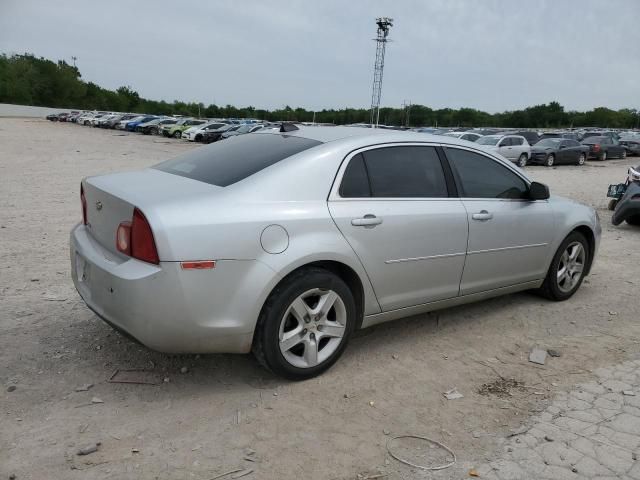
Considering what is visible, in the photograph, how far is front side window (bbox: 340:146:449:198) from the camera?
3643 millimetres

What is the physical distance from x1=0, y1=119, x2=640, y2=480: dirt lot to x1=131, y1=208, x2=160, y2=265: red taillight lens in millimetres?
890

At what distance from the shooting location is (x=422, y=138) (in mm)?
4191

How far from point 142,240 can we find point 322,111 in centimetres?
10677

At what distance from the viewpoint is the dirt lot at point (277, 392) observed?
2680 mm

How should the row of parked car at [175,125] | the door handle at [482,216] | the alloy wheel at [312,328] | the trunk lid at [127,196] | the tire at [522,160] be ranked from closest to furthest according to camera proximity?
1. the trunk lid at [127,196]
2. the alloy wheel at [312,328]
3. the door handle at [482,216]
4. the tire at [522,160]
5. the row of parked car at [175,125]

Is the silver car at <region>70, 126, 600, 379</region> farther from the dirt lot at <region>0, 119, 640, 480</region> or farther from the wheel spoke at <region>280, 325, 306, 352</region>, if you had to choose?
the dirt lot at <region>0, 119, 640, 480</region>

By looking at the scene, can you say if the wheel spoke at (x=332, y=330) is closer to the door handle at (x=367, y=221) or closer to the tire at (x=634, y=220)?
the door handle at (x=367, y=221)

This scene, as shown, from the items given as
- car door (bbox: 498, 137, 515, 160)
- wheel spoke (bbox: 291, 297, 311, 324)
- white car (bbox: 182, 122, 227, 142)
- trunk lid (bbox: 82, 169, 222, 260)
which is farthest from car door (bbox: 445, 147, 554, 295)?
white car (bbox: 182, 122, 227, 142)

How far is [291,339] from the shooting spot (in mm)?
3340

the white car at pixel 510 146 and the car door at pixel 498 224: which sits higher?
the white car at pixel 510 146

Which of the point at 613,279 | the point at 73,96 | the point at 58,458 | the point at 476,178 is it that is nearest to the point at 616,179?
the point at 613,279

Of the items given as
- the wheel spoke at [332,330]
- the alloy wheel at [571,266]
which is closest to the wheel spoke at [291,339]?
the wheel spoke at [332,330]

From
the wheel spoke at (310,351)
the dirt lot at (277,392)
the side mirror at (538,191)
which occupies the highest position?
the side mirror at (538,191)

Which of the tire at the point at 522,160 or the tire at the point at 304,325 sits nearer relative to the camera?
the tire at the point at 304,325
